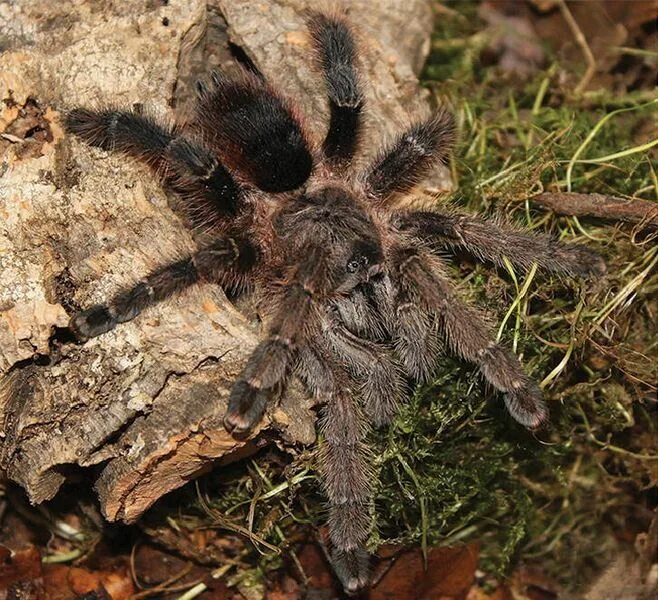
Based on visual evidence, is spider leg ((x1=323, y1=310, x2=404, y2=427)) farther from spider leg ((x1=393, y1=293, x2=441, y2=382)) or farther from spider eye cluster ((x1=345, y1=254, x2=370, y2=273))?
spider eye cluster ((x1=345, y1=254, x2=370, y2=273))

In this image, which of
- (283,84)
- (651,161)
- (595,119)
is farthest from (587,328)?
(283,84)

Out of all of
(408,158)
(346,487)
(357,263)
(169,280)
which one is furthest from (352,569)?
(408,158)

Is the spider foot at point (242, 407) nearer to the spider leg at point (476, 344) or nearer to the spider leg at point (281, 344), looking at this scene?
the spider leg at point (281, 344)

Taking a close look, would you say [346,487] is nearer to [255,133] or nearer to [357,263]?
[357,263]

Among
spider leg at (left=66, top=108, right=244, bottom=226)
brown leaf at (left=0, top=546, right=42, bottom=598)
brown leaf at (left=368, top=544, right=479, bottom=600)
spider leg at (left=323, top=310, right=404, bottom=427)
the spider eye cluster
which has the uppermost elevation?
spider leg at (left=66, top=108, right=244, bottom=226)

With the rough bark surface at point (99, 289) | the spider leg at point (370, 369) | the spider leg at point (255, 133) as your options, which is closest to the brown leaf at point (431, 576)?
the spider leg at point (370, 369)

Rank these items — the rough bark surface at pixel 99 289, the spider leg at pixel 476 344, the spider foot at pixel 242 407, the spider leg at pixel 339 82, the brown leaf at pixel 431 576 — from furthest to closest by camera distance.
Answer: the brown leaf at pixel 431 576 → the spider leg at pixel 339 82 → the spider leg at pixel 476 344 → the rough bark surface at pixel 99 289 → the spider foot at pixel 242 407

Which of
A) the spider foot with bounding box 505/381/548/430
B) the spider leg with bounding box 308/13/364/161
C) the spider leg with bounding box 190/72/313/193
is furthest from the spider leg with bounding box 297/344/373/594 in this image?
the spider leg with bounding box 308/13/364/161
